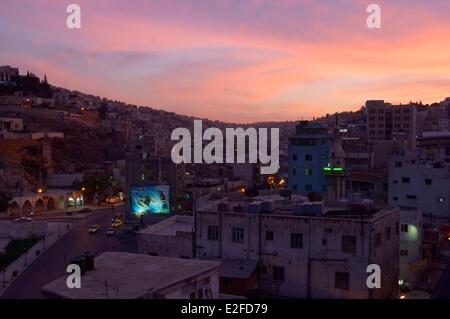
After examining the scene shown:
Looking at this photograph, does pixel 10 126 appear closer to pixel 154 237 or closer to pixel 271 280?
pixel 154 237

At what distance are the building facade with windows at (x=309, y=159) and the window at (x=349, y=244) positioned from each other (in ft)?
59.9

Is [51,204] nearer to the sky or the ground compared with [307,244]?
nearer to the ground

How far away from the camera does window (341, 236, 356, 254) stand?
16.5 meters

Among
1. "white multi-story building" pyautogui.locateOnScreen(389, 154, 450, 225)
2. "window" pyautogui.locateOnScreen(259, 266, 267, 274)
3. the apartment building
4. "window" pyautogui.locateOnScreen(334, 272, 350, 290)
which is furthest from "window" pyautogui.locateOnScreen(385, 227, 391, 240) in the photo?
the apartment building

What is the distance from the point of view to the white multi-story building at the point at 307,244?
16500mm

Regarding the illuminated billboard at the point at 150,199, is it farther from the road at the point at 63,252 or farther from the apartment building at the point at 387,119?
the apartment building at the point at 387,119

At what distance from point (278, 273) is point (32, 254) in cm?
1614

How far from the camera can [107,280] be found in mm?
11688

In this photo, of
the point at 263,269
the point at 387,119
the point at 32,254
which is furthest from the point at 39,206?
the point at 387,119

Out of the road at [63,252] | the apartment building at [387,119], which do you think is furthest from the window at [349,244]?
the apartment building at [387,119]

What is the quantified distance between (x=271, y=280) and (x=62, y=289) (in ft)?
27.3

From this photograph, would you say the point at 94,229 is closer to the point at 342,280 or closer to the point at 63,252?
the point at 63,252

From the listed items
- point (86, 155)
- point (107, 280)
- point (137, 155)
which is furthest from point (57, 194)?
point (107, 280)

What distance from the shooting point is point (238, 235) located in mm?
18109
